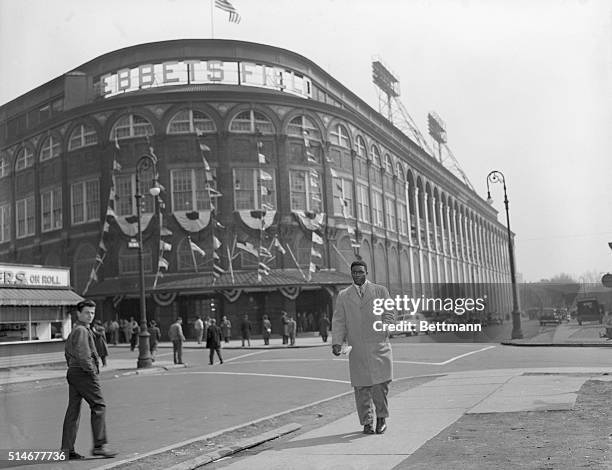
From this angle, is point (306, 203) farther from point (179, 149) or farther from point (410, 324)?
point (410, 324)

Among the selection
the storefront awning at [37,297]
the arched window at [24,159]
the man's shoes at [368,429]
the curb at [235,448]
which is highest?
the arched window at [24,159]

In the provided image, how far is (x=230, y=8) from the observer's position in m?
10.8

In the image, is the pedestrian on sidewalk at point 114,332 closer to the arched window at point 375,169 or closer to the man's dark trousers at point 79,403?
the arched window at point 375,169

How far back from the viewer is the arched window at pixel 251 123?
4556 cm

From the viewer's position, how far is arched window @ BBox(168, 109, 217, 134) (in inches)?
1773

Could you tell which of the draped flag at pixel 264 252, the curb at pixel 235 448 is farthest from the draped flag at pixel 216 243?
the curb at pixel 235 448

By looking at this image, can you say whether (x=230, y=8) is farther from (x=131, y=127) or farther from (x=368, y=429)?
(x=131, y=127)

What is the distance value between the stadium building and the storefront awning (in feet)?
53.0

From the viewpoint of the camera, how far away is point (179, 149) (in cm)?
4500

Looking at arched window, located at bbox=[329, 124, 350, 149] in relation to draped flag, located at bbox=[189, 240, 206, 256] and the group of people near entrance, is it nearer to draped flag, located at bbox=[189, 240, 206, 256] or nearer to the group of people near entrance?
draped flag, located at bbox=[189, 240, 206, 256]

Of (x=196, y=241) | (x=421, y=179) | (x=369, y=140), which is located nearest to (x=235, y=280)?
(x=196, y=241)

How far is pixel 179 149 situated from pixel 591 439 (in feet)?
133

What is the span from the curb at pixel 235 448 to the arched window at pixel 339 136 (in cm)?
3766

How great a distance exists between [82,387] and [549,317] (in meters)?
18.1
